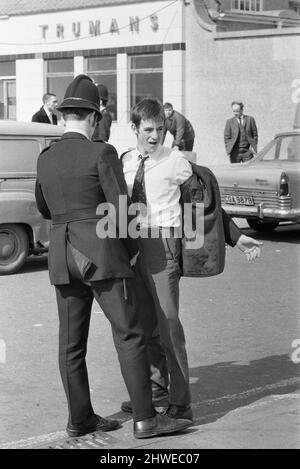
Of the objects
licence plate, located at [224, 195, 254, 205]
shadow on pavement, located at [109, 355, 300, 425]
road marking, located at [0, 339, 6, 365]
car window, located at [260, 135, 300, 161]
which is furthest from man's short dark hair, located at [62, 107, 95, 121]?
car window, located at [260, 135, 300, 161]

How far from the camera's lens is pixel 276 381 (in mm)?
6227

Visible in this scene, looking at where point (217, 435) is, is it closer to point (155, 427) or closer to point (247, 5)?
point (155, 427)

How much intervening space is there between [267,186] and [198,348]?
22.2ft

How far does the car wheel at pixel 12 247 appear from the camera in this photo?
10.8 metres

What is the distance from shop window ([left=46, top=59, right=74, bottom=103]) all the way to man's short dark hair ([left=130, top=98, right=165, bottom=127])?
2352cm

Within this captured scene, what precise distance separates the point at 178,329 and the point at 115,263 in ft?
2.03

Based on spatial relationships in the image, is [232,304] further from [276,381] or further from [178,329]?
[178,329]

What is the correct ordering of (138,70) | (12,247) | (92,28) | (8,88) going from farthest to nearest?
(8,88) < (92,28) < (138,70) < (12,247)

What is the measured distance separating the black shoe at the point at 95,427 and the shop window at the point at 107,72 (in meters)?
22.5

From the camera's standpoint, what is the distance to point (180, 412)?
511 cm

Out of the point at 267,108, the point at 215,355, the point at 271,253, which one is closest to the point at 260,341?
the point at 215,355

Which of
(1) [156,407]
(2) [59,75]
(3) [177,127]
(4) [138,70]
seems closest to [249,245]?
(1) [156,407]

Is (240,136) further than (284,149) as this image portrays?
Yes

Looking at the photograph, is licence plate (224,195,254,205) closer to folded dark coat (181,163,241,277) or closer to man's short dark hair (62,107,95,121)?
folded dark coat (181,163,241,277)
